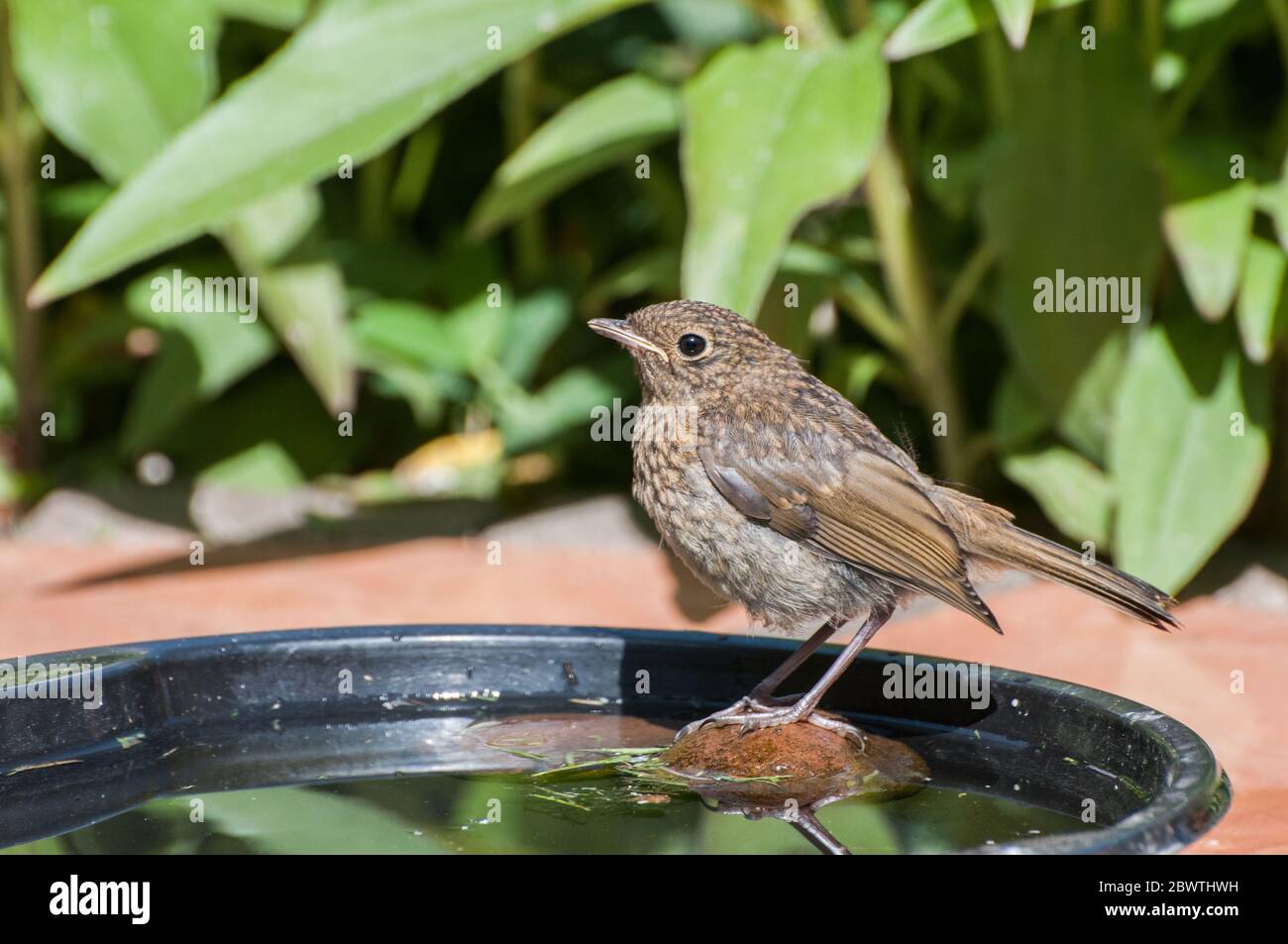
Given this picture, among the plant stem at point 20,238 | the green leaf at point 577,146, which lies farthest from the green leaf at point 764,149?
the plant stem at point 20,238

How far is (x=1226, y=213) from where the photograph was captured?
5.75 m

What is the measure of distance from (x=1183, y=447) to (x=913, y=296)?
43.6 inches

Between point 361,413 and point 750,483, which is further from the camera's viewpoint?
point 361,413

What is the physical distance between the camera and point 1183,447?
19.4ft

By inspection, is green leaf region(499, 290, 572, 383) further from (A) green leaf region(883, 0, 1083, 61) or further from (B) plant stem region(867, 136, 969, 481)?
(A) green leaf region(883, 0, 1083, 61)

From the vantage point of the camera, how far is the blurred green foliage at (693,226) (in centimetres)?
553

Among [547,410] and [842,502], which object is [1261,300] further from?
[547,410]

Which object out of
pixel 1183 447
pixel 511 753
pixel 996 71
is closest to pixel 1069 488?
pixel 1183 447

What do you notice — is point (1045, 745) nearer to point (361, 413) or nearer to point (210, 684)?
point (210, 684)

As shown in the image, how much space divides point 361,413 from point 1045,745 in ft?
18.5

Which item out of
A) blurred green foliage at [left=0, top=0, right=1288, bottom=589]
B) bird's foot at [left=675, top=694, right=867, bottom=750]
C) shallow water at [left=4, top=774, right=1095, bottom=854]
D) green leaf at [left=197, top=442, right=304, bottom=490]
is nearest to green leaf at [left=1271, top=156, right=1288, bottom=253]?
blurred green foliage at [left=0, top=0, right=1288, bottom=589]

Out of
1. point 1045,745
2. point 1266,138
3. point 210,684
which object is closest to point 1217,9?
point 1266,138

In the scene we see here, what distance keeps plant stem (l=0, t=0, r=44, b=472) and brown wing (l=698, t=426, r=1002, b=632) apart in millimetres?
4467

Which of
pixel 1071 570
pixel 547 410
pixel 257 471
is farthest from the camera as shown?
pixel 257 471
